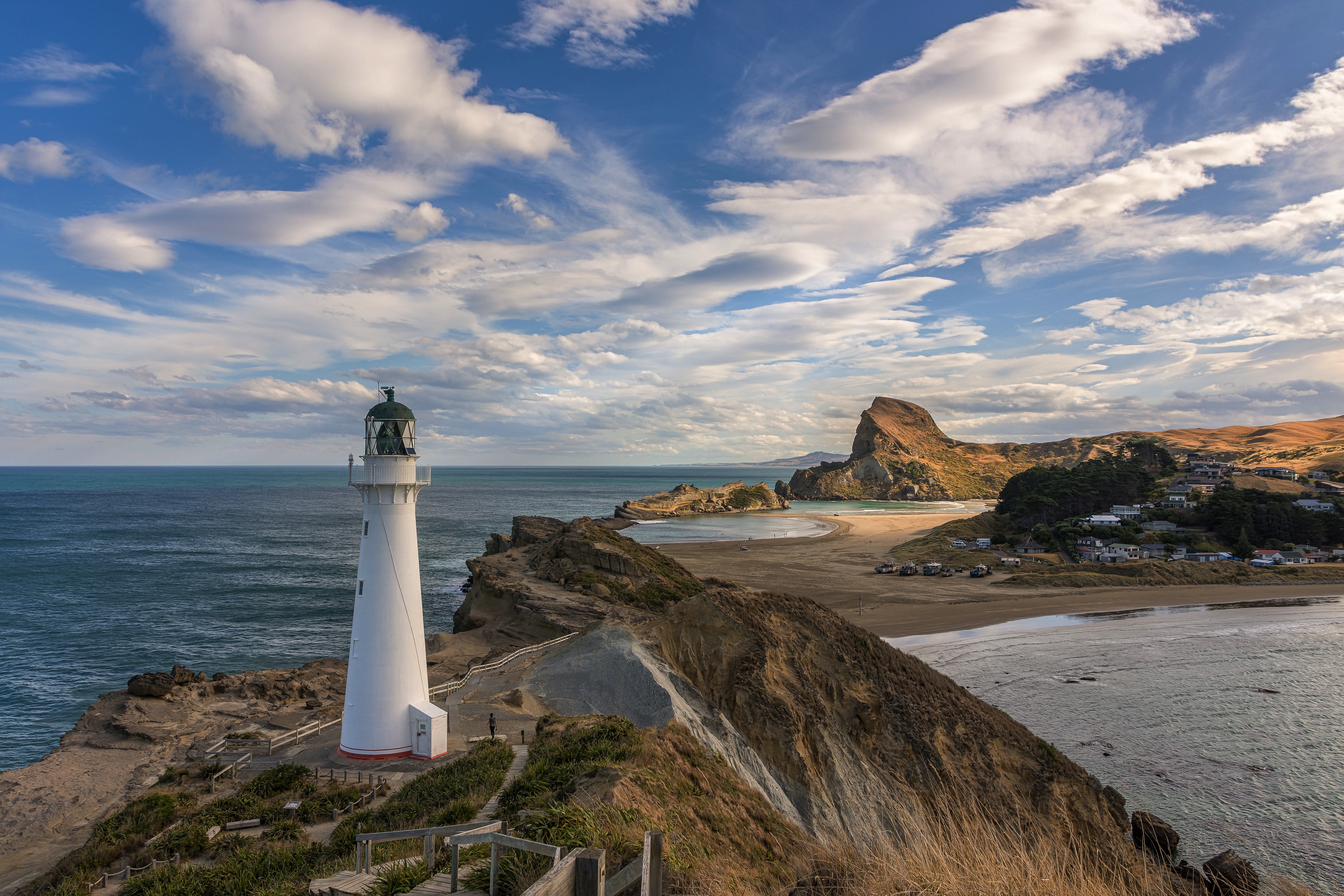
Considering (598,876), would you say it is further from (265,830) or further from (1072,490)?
(1072,490)

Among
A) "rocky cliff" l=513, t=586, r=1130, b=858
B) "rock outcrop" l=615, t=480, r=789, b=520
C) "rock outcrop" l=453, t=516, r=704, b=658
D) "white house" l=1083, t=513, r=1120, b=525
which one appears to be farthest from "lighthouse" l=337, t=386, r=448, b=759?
"rock outcrop" l=615, t=480, r=789, b=520

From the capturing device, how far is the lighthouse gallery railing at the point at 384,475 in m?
14.9

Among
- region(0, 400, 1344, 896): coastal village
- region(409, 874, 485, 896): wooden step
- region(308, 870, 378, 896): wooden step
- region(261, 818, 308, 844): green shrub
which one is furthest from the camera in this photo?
region(261, 818, 308, 844): green shrub

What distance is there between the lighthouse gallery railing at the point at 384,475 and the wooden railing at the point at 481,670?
7.09 m

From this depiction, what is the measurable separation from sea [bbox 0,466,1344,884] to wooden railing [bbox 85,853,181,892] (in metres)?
17.4

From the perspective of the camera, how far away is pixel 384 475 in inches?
588

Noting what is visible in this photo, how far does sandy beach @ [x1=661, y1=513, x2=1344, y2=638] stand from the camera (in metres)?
44.9

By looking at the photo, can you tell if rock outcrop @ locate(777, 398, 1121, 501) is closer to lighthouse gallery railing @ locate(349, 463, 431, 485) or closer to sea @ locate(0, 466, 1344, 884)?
sea @ locate(0, 466, 1344, 884)

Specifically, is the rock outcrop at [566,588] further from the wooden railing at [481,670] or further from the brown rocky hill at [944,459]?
the brown rocky hill at [944,459]

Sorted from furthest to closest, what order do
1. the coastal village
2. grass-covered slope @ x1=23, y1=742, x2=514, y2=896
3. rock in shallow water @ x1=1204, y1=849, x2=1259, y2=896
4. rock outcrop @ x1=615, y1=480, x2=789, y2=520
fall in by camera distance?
rock outcrop @ x1=615, y1=480, x2=789, y2=520 → rock in shallow water @ x1=1204, y1=849, x2=1259, y2=896 → grass-covered slope @ x1=23, y1=742, x2=514, y2=896 → the coastal village

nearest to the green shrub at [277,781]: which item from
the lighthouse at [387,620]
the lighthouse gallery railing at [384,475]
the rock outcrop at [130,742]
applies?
the lighthouse at [387,620]

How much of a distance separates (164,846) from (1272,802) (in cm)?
2898

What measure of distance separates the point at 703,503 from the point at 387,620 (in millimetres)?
126056

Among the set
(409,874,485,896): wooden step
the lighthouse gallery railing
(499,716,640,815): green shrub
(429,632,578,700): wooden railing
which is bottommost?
(429,632,578,700): wooden railing
